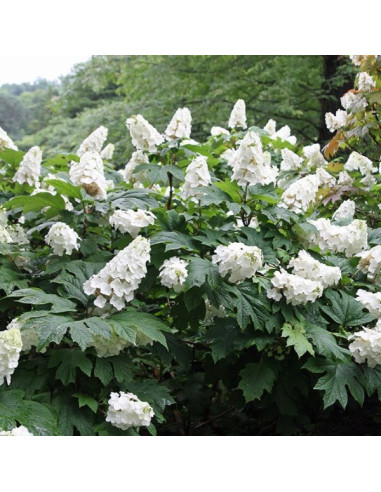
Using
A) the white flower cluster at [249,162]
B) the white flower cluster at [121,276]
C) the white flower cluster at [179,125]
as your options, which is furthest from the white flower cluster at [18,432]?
the white flower cluster at [179,125]

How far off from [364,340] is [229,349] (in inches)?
25.5

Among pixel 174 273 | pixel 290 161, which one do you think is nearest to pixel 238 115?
pixel 290 161

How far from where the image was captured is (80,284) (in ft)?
9.00

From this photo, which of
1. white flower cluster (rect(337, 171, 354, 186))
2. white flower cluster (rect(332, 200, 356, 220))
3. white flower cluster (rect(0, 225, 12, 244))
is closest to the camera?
white flower cluster (rect(0, 225, 12, 244))

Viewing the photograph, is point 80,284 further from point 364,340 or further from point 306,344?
point 364,340

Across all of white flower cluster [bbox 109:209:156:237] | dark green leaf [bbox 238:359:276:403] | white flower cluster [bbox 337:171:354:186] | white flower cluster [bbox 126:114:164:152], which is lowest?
dark green leaf [bbox 238:359:276:403]

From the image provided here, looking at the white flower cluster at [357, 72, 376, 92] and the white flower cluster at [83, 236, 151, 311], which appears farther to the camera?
the white flower cluster at [357, 72, 376, 92]

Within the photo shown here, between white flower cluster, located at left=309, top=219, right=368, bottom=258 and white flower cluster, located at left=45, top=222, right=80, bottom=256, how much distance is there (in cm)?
130

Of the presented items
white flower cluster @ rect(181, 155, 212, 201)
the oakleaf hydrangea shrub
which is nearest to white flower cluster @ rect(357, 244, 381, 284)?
the oakleaf hydrangea shrub

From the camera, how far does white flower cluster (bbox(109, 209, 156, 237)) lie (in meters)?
2.97

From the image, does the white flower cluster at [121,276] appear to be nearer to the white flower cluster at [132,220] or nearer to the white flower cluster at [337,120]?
the white flower cluster at [132,220]

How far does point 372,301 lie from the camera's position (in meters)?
2.83

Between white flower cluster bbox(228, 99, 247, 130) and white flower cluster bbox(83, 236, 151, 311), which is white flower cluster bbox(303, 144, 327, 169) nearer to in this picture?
white flower cluster bbox(228, 99, 247, 130)

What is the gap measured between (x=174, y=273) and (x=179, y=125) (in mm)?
1153
